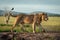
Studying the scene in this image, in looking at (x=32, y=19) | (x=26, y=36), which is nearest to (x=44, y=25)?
(x=32, y=19)

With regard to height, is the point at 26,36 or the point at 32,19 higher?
the point at 32,19

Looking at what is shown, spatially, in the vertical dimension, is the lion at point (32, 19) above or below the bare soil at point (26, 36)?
above

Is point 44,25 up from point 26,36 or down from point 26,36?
up

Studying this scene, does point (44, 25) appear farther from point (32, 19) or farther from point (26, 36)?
point (26, 36)

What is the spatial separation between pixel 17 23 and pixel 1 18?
25cm

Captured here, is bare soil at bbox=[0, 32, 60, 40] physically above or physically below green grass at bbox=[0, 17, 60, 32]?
below

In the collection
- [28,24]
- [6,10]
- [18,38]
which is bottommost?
[18,38]

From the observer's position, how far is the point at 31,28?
2721mm

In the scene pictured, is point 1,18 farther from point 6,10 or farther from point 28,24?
point 28,24

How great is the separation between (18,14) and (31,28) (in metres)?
0.29

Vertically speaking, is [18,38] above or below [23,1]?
below

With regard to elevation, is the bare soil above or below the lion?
below

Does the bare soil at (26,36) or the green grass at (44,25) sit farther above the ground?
the green grass at (44,25)

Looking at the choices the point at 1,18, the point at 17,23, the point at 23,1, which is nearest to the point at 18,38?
the point at 17,23
